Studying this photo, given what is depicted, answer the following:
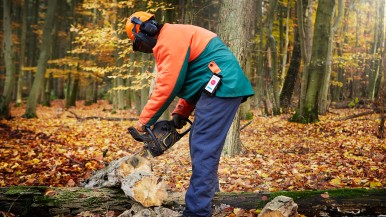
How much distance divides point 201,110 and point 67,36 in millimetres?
27763

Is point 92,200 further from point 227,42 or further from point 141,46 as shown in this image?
point 227,42

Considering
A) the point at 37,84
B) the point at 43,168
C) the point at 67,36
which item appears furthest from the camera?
the point at 67,36

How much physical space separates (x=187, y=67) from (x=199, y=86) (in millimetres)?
233

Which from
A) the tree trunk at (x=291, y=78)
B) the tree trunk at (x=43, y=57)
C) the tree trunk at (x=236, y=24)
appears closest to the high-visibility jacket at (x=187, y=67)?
the tree trunk at (x=236, y=24)

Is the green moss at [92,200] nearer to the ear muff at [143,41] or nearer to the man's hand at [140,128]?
the man's hand at [140,128]

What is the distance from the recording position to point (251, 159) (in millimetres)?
6449

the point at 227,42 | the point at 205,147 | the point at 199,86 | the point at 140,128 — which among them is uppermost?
the point at 227,42

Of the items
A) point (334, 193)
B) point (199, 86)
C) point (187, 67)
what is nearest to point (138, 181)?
point (199, 86)

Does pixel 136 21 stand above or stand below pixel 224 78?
above

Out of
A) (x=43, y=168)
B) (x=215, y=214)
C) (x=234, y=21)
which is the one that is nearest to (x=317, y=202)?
(x=215, y=214)

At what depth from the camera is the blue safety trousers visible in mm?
3041

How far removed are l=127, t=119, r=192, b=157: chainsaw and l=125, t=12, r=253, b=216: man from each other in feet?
0.40

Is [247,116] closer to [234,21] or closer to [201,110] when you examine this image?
[234,21]

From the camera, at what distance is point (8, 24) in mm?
14219
